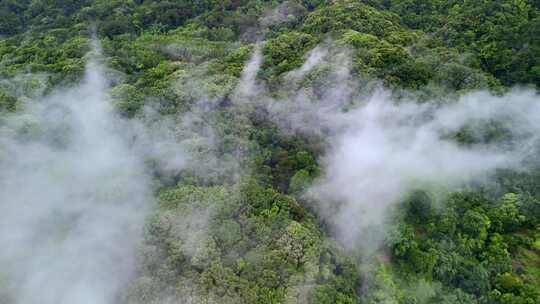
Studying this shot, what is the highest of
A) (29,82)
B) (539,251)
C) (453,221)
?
(29,82)

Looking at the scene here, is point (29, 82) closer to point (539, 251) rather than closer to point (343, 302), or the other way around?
point (343, 302)

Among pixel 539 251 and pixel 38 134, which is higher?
pixel 38 134

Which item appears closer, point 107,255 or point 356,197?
point 107,255

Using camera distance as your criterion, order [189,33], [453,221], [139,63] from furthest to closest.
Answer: [189,33]
[139,63]
[453,221]

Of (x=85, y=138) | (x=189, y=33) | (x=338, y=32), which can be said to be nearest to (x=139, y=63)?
(x=189, y=33)

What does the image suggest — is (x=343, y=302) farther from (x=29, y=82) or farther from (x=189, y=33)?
(x=189, y=33)

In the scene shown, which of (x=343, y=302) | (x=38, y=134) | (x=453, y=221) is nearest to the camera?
(x=343, y=302)

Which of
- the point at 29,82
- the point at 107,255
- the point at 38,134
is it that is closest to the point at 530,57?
the point at 107,255
